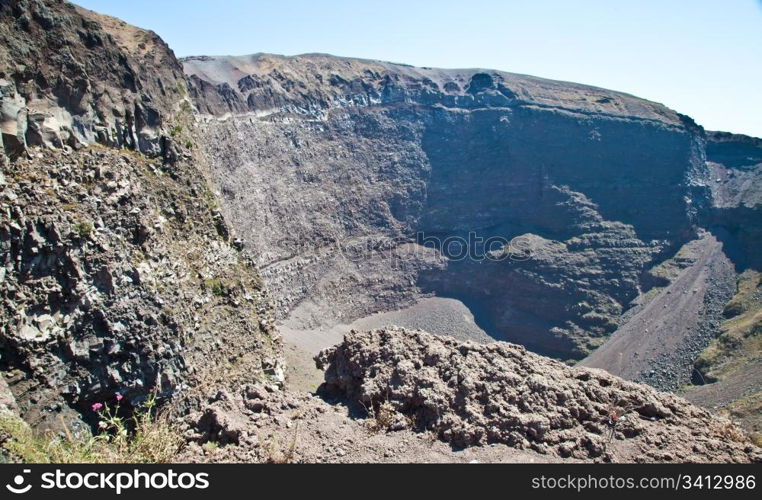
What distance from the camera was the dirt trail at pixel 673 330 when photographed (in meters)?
45.4

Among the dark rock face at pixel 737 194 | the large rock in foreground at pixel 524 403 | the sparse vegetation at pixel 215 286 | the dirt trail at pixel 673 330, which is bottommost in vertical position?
the dirt trail at pixel 673 330

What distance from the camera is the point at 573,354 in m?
50.7

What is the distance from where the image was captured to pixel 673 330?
49.4m

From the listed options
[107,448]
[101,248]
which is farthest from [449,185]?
[107,448]

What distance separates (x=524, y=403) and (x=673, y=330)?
45098 millimetres

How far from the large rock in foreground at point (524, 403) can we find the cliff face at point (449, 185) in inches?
1243

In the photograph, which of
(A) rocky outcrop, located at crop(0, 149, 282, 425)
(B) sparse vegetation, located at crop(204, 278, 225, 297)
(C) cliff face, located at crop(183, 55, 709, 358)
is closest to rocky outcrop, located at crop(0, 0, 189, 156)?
(A) rocky outcrop, located at crop(0, 149, 282, 425)

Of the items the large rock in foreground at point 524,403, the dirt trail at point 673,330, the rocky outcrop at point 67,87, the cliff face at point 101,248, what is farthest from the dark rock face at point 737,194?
the rocky outcrop at point 67,87

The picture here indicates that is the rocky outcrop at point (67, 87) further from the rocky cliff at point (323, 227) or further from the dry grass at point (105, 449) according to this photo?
the dry grass at point (105, 449)

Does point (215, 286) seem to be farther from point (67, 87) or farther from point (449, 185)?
point (449, 185)

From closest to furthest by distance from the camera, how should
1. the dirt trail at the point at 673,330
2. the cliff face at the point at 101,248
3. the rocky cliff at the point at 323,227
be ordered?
1. the rocky cliff at the point at 323,227
2. the cliff face at the point at 101,248
3. the dirt trail at the point at 673,330

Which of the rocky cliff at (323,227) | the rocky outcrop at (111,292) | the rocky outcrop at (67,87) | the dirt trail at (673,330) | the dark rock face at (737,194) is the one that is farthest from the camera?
the dark rock face at (737,194)
